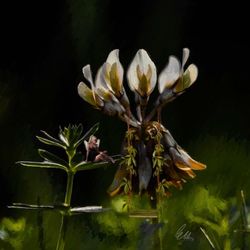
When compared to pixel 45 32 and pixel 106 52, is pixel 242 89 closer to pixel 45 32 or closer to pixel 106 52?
pixel 106 52

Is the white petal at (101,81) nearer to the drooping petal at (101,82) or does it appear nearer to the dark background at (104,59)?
the drooping petal at (101,82)

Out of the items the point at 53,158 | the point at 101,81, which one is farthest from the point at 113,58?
the point at 53,158

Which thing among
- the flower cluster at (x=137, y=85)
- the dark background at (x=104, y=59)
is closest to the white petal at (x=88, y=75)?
the flower cluster at (x=137, y=85)

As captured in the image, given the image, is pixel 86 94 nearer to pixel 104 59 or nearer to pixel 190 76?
pixel 190 76

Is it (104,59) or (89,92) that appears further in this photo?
(104,59)

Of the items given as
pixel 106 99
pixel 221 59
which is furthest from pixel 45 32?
pixel 106 99

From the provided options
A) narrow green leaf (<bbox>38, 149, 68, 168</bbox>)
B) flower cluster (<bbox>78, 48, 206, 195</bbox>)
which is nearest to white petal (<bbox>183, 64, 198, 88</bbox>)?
flower cluster (<bbox>78, 48, 206, 195</bbox>)

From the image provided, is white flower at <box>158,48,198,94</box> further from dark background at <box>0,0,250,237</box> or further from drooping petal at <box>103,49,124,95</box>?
dark background at <box>0,0,250,237</box>


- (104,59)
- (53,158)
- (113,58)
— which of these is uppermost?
(104,59)
